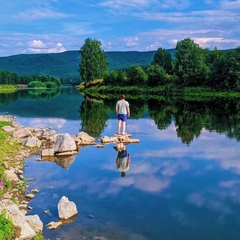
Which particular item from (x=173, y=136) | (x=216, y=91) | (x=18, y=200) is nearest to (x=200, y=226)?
(x=18, y=200)

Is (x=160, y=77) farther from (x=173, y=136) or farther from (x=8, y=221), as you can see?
(x=8, y=221)

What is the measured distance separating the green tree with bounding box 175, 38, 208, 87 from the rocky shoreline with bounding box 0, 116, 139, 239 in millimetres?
68402

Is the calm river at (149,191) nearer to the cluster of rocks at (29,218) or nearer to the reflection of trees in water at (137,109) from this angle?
the cluster of rocks at (29,218)

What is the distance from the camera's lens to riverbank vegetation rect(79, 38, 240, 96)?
7975 centimetres

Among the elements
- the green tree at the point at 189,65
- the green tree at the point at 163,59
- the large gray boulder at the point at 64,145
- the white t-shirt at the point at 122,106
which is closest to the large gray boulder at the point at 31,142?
the large gray boulder at the point at 64,145

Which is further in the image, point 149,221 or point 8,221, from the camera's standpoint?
point 149,221

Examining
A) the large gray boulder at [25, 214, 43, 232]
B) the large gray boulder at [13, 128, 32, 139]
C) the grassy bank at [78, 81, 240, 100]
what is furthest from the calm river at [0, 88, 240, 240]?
the grassy bank at [78, 81, 240, 100]

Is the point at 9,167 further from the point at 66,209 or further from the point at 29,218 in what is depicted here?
the point at 29,218

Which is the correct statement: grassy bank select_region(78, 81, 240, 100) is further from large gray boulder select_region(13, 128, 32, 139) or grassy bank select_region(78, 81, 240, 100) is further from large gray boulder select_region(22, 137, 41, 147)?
large gray boulder select_region(22, 137, 41, 147)

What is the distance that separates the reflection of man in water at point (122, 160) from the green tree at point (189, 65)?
2807 inches

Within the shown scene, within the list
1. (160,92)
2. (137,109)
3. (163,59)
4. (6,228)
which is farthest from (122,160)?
Result: (163,59)

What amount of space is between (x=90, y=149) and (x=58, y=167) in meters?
4.11

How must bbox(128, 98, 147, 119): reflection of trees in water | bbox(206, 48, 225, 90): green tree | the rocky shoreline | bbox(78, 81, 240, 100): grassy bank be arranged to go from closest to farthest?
the rocky shoreline, bbox(128, 98, 147, 119): reflection of trees in water, bbox(206, 48, 225, 90): green tree, bbox(78, 81, 240, 100): grassy bank

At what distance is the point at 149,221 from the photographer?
9844mm
